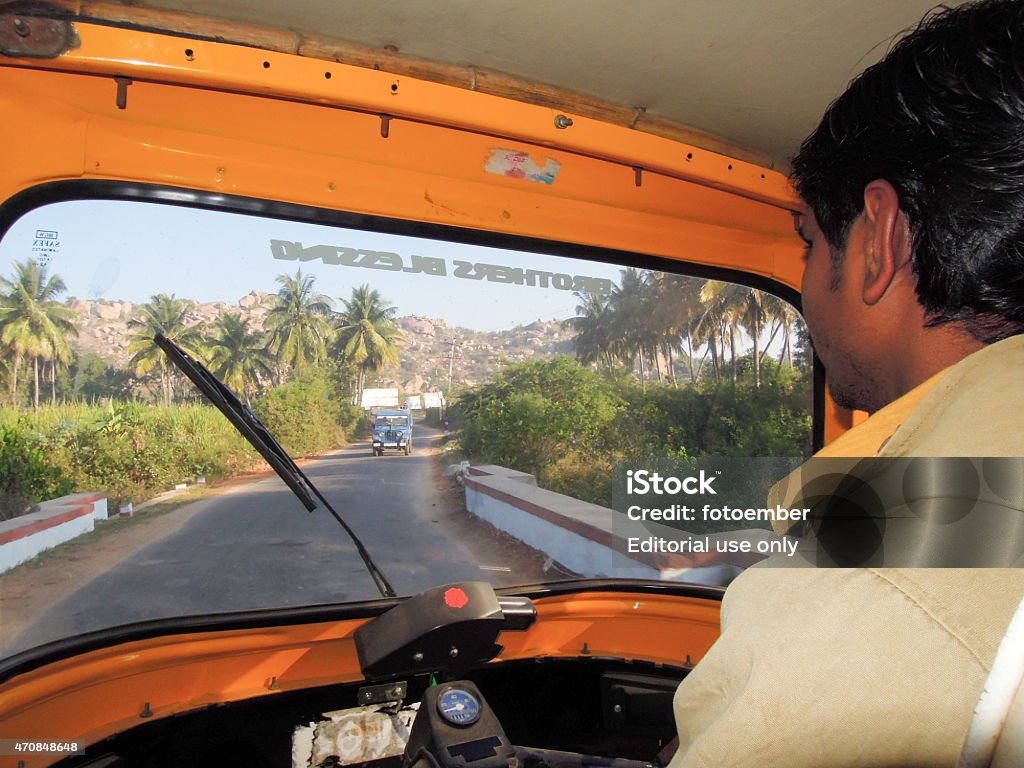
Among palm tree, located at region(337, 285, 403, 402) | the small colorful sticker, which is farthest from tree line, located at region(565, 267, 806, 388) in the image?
palm tree, located at region(337, 285, 403, 402)

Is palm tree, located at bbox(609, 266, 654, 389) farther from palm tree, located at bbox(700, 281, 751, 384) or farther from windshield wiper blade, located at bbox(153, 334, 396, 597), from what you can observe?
windshield wiper blade, located at bbox(153, 334, 396, 597)

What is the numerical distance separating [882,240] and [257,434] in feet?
5.07

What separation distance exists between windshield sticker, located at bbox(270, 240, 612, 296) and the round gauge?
1.19 metres

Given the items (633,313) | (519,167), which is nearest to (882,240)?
(519,167)

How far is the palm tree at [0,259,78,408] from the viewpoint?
4.98ft

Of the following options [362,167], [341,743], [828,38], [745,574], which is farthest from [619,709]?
[828,38]

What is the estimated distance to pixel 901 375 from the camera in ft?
2.97

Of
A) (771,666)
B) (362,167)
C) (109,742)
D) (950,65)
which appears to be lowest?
(109,742)

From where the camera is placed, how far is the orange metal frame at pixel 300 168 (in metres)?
1.52

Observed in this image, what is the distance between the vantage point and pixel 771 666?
623mm

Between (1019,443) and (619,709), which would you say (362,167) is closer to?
(1019,443)

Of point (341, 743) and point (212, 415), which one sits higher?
point (212, 415)

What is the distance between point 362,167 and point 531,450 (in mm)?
1016

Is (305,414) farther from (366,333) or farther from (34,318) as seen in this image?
(34,318)
